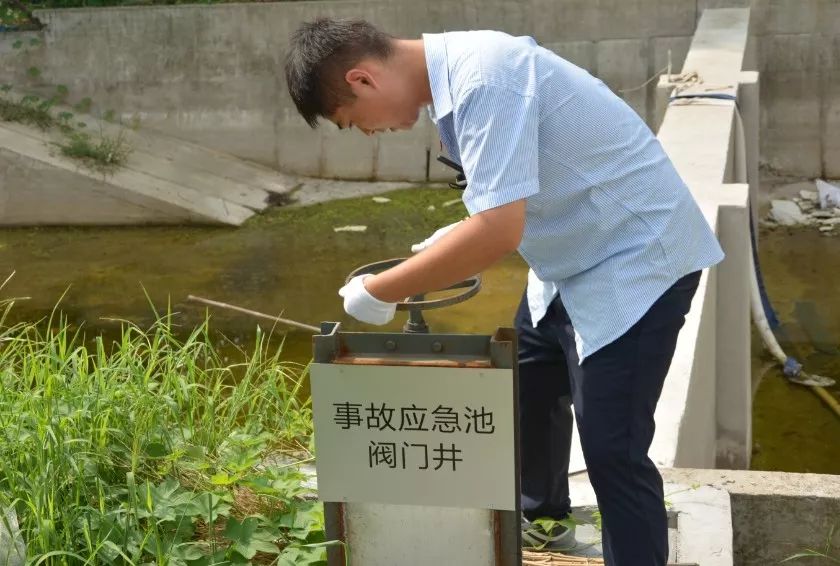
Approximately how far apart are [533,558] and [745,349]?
104 inches

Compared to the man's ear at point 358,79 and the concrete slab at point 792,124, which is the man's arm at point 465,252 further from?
the concrete slab at point 792,124

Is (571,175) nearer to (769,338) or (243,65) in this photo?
→ (769,338)

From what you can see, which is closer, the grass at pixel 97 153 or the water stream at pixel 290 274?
the water stream at pixel 290 274

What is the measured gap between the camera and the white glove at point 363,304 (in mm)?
2053

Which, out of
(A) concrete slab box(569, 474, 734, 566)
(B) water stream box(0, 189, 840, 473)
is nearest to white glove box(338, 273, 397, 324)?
(A) concrete slab box(569, 474, 734, 566)

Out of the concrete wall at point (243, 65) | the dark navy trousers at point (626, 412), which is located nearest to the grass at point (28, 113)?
the concrete wall at point (243, 65)

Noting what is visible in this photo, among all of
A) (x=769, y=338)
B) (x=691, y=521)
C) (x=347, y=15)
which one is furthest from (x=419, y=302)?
(x=347, y=15)

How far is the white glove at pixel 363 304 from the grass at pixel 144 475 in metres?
0.63

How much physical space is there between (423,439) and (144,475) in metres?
1.00

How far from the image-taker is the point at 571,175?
6.73ft

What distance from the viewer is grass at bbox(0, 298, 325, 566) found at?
2498mm

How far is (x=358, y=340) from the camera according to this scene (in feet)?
6.94

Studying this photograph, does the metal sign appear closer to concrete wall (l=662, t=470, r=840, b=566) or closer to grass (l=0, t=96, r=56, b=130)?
concrete wall (l=662, t=470, r=840, b=566)

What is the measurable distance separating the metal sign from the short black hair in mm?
533
